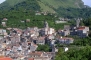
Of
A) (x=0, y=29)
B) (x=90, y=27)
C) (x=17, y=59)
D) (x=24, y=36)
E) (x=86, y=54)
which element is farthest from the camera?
(x=0, y=29)

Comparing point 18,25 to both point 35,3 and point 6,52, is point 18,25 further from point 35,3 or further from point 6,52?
point 35,3

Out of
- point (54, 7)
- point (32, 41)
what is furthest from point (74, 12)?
point (32, 41)

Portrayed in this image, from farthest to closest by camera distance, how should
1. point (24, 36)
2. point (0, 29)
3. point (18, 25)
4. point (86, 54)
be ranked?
point (18, 25) → point (0, 29) → point (24, 36) → point (86, 54)

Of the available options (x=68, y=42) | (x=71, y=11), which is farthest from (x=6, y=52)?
(x=71, y=11)

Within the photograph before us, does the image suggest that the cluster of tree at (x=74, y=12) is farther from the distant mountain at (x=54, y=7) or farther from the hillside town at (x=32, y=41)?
the hillside town at (x=32, y=41)

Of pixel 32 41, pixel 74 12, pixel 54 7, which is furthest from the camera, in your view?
pixel 54 7

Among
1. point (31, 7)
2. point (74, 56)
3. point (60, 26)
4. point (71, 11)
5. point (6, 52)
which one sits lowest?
point (71, 11)

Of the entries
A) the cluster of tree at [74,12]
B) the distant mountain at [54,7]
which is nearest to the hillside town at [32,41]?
the distant mountain at [54,7]

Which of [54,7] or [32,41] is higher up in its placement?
[32,41]

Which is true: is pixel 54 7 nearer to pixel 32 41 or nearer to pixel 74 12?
pixel 74 12
